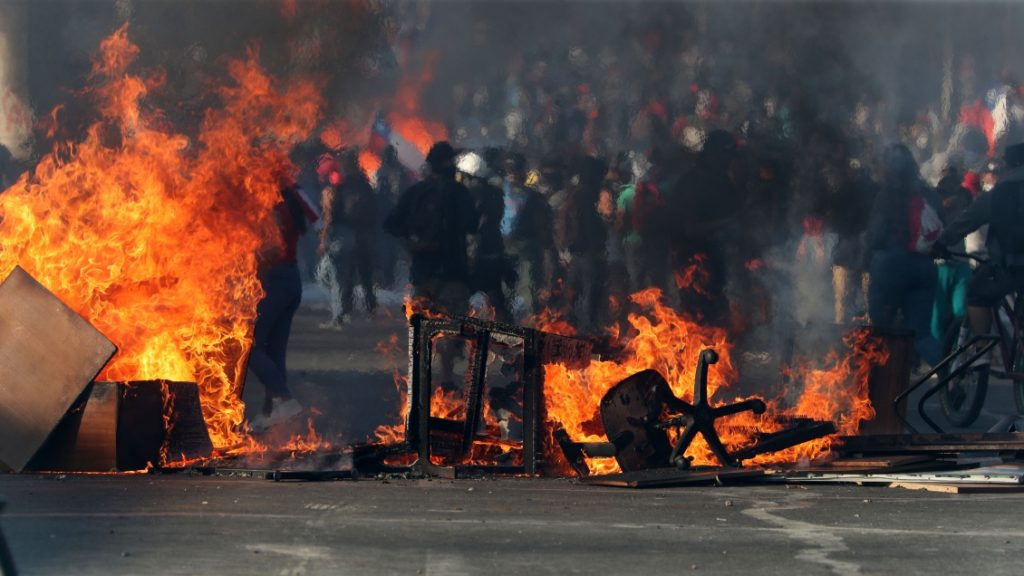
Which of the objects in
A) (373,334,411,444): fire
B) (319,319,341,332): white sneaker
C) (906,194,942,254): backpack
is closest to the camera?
(373,334,411,444): fire

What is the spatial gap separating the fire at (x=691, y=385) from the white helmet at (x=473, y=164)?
215 inches

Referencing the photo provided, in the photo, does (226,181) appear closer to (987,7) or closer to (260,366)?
(260,366)

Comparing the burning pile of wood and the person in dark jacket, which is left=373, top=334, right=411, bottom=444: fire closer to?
the person in dark jacket

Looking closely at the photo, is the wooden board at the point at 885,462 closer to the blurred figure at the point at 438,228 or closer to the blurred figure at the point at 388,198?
the blurred figure at the point at 438,228

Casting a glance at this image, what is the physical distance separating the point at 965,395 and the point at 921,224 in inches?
109

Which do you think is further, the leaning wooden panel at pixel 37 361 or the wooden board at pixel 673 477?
the leaning wooden panel at pixel 37 361

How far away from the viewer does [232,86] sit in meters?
13.9

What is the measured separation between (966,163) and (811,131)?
5043 millimetres

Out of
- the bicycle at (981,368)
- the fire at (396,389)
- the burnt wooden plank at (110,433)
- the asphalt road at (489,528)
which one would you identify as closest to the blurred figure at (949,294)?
the bicycle at (981,368)

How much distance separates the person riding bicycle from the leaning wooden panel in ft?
26.3

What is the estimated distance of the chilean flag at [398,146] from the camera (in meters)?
17.3

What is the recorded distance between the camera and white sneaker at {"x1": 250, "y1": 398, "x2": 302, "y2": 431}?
12906mm

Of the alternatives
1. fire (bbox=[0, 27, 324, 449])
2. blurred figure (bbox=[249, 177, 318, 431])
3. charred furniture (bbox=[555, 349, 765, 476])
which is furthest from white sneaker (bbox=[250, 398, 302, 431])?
charred furniture (bbox=[555, 349, 765, 476])

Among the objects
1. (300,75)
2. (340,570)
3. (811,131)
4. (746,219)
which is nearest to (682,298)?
(746,219)
